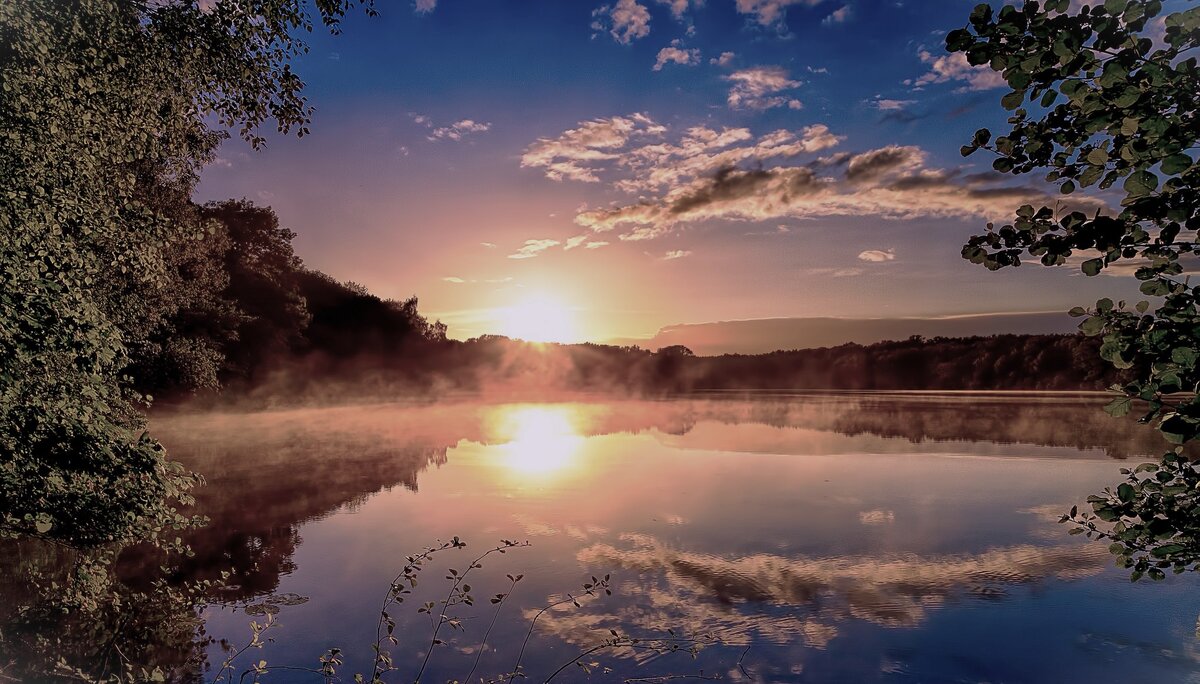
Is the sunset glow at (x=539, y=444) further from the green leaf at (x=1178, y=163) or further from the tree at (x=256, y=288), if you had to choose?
the green leaf at (x=1178, y=163)

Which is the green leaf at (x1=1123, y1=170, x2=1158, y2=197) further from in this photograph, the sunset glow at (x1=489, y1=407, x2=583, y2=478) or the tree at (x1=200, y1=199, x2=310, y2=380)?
the tree at (x1=200, y1=199, x2=310, y2=380)

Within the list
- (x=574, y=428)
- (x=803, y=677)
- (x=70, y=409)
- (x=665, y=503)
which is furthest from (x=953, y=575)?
(x=574, y=428)

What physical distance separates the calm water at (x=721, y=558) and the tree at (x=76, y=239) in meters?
3.71

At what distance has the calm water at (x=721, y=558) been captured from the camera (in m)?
10.9

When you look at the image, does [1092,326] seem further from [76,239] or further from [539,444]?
[539,444]

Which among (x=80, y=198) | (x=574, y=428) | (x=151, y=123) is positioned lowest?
(x=574, y=428)

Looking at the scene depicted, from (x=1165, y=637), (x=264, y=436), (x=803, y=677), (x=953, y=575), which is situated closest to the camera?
(x=803, y=677)

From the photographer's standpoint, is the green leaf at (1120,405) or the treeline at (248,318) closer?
the green leaf at (1120,405)

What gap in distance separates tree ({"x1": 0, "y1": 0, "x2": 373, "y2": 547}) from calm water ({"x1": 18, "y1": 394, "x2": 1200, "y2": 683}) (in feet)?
Result: 12.2

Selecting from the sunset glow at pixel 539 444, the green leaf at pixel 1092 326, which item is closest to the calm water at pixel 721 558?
the sunset glow at pixel 539 444

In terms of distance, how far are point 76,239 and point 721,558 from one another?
46.6 ft

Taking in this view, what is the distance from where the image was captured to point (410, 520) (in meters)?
20.7

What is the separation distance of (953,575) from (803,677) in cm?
690

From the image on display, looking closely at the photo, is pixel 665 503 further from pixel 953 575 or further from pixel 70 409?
pixel 70 409
